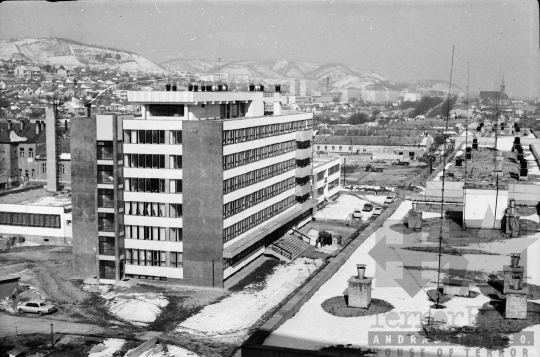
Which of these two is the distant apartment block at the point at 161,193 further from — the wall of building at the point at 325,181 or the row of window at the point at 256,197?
the wall of building at the point at 325,181

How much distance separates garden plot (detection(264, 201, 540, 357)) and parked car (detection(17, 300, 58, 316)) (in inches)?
627

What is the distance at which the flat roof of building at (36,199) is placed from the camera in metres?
53.4

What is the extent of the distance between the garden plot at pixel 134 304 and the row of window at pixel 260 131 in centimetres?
1000

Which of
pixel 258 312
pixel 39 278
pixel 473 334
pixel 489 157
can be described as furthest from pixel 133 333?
pixel 489 157

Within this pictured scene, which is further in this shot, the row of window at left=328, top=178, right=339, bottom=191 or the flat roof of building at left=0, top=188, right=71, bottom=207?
the row of window at left=328, top=178, right=339, bottom=191

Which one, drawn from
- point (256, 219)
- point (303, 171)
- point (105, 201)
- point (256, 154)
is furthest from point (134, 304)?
point (303, 171)

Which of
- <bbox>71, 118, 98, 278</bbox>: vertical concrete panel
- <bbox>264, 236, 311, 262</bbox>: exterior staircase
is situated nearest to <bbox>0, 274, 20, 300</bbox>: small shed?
<bbox>71, 118, 98, 278</bbox>: vertical concrete panel

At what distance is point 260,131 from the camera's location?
4828cm

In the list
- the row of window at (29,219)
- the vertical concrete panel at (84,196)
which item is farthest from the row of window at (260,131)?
the row of window at (29,219)

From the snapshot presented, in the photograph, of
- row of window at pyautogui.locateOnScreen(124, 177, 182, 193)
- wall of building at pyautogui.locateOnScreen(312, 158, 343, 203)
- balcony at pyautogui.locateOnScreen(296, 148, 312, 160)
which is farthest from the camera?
wall of building at pyautogui.locateOnScreen(312, 158, 343, 203)

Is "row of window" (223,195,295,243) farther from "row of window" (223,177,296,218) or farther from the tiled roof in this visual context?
the tiled roof

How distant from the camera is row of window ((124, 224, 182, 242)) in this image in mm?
41719

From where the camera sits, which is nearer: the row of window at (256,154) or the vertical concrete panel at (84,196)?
the vertical concrete panel at (84,196)

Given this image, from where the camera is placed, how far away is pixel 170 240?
41719mm
